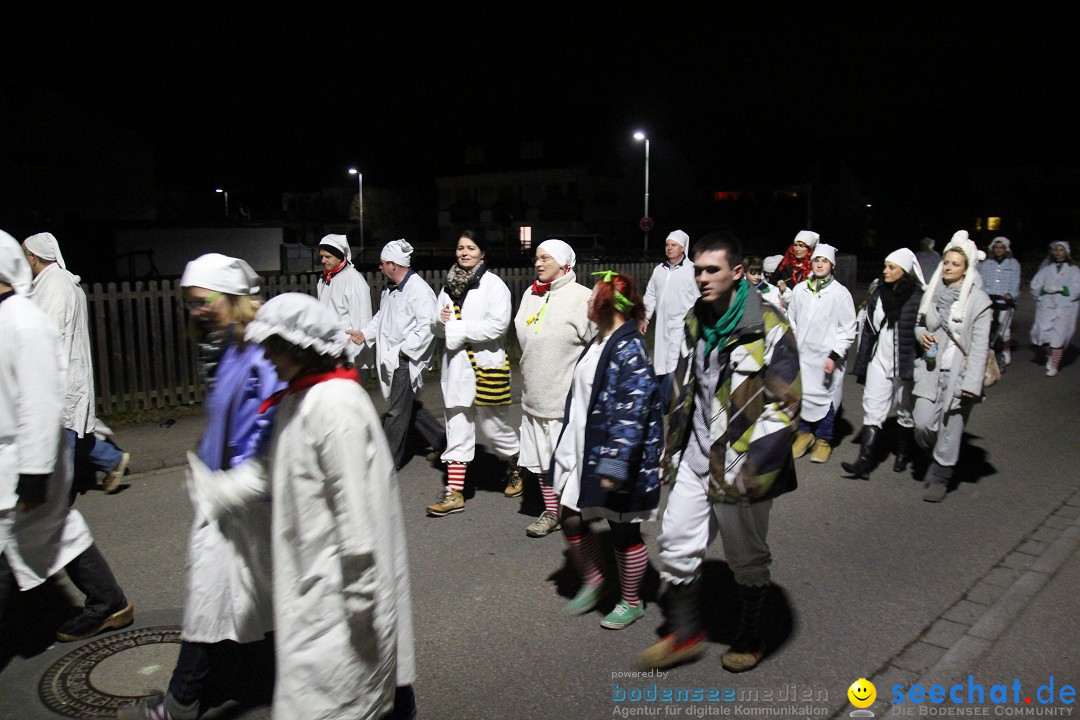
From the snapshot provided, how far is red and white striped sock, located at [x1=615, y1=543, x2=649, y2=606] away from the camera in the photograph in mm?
4461

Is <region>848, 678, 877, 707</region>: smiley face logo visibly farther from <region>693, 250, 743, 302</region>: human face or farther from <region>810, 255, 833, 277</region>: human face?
<region>810, 255, 833, 277</region>: human face

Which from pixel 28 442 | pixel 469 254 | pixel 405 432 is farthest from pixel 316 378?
pixel 405 432

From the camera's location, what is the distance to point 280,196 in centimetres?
7788

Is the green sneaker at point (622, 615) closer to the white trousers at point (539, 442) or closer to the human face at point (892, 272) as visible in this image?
the white trousers at point (539, 442)

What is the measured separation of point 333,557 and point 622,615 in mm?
2201

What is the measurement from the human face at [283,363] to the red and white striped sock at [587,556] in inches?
89.0

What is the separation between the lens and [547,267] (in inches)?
221

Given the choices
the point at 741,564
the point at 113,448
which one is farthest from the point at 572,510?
the point at 113,448

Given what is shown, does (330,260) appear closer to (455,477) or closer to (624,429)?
(455,477)

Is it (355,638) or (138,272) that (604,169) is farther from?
(355,638)

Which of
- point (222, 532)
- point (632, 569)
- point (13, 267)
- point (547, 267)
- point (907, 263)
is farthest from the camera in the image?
point (907, 263)

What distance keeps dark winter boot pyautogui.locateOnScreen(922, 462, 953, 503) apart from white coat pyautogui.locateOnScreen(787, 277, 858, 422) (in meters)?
→ 1.16

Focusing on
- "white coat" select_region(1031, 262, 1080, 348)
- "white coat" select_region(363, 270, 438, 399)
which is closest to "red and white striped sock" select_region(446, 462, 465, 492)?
"white coat" select_region(363, 270, 438, 399)

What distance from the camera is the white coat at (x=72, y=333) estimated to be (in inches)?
245
